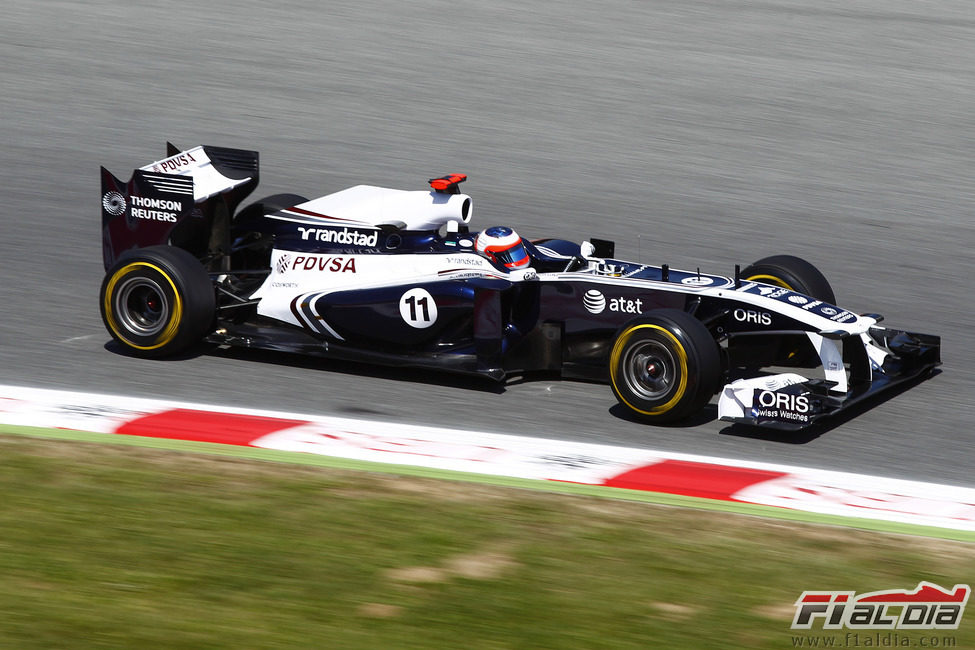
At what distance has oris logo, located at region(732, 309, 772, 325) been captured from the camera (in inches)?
302

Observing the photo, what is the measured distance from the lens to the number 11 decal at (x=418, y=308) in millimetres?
8156

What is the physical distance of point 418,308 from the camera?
8172 mm

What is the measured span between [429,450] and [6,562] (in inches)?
90.9

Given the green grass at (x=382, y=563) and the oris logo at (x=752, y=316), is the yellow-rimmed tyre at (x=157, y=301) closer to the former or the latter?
the green grass at (x=382, y=563)

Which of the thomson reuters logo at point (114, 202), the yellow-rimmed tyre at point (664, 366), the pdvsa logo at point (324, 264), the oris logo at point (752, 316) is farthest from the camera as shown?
the thomson reuters logo at point (114, 202)

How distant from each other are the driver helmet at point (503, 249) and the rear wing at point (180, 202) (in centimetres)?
188

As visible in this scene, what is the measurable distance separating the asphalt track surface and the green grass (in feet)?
4.57

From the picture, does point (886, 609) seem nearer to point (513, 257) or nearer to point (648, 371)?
point (648, 371)

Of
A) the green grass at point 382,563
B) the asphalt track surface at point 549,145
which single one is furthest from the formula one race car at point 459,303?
the green grass at point 382,563

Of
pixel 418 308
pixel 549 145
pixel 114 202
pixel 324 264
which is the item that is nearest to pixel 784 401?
pixel 418 308

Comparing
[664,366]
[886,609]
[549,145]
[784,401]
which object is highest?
[549,145]

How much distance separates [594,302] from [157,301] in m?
2.82

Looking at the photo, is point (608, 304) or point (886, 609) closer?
point (886, 609)

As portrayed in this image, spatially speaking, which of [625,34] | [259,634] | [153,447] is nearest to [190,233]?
[153,447]
